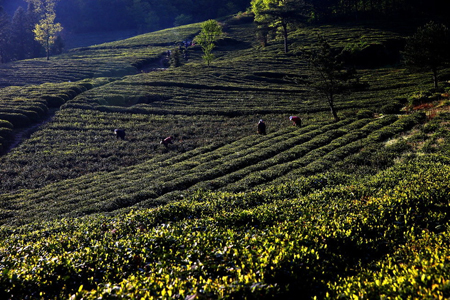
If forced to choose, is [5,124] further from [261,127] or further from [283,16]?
[283,16]

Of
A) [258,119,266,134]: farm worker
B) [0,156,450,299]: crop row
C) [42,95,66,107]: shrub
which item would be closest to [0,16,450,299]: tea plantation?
[0,156,450,299]: crop row

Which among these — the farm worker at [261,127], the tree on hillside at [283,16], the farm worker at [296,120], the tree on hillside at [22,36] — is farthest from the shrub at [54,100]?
the tree on hillside at [22,36]

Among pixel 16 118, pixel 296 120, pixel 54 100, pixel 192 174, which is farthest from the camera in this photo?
pixel 54 100

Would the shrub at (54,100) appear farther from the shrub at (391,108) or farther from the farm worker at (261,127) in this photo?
the shrub at (391,108)

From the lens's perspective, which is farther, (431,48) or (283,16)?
(283,16)

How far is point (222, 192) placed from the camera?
18.4 meters

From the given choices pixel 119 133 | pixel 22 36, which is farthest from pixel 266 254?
pixel 22 36

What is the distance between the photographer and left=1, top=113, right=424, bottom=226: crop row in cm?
2072

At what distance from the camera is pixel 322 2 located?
127875 millimetres

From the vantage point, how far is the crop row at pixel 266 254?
667cm

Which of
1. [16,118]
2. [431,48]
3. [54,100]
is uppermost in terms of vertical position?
[431,48]

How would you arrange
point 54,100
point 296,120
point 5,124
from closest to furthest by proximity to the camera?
point 296,120 < point 5,124 < point 54,100

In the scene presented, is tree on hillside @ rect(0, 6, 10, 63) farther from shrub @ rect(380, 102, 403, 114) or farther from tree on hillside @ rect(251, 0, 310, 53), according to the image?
shrub @ rect(380, 102, 403, 114)

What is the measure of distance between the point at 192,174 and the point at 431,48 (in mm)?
46086
